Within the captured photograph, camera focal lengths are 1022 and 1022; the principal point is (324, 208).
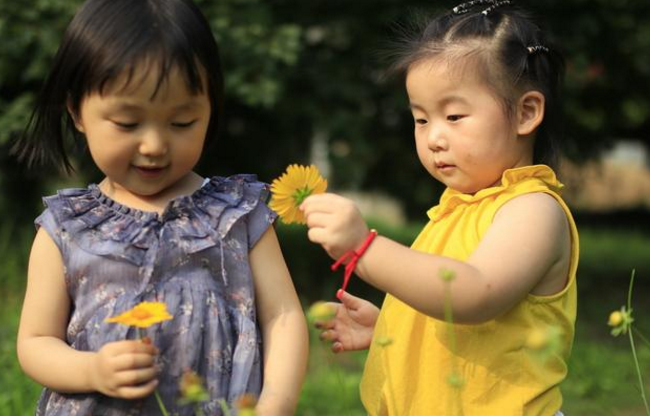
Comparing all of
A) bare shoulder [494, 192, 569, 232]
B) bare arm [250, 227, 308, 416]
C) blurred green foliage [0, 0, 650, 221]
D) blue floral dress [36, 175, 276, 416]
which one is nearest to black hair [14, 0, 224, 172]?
blue floral dress [36, 175, 276, 416]

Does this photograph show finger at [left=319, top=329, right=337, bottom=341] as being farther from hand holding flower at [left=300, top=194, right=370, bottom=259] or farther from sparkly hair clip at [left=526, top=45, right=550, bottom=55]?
sparkly hair clip at [left=526, top=45, right=550, bottom=55]

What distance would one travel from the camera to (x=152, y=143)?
2055mm

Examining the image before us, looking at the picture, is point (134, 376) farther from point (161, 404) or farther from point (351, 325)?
point (351, 325)

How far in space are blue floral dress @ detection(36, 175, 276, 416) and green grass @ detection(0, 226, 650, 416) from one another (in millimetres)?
256

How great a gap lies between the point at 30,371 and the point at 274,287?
53cm

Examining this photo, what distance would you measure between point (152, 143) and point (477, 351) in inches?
32.7

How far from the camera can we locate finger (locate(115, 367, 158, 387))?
1916 millimetres

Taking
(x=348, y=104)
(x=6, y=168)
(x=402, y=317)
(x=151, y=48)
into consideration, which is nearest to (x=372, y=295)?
(x=348, y=104)

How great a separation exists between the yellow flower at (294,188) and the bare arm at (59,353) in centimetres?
38

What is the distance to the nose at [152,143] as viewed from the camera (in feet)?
6.74

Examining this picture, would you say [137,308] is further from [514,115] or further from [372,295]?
[372,295]

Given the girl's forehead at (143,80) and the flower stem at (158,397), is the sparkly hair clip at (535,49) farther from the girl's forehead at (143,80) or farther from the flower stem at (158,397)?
the flower stem at (158,397)

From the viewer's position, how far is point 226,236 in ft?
7.11

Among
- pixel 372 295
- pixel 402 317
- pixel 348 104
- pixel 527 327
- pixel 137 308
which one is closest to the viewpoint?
pixel 137 308
